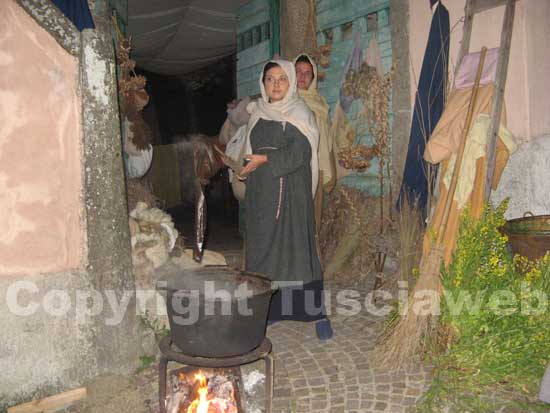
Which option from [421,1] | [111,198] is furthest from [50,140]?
[421,1]

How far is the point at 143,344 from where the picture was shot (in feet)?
12.7

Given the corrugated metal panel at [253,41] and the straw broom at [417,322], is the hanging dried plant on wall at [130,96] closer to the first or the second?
the corrugated metal panel at [253,41]

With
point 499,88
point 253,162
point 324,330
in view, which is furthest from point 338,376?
point 499,88

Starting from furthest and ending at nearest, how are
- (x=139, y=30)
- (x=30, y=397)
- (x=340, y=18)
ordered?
(x=139, y=30) → (x=340, y=18) → (x=30, y=397)

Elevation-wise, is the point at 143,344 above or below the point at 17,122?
below

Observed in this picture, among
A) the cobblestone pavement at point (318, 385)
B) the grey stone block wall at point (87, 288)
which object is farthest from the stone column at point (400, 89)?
the grey stone block wall at point (87, 288)

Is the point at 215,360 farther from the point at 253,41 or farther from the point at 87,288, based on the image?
the point at 253,41

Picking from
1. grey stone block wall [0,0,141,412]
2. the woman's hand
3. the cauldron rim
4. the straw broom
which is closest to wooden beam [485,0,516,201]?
the straw broom

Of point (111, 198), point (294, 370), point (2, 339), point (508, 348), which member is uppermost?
point (111, 198)

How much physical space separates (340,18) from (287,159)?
117 inches

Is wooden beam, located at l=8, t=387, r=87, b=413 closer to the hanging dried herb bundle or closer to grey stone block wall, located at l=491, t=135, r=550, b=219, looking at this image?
Result: the hanging dried herb bundle

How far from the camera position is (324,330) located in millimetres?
4262

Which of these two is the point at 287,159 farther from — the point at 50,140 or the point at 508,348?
the point at 508,348

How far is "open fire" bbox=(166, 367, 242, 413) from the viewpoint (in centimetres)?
296
